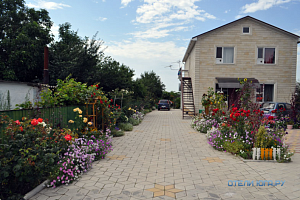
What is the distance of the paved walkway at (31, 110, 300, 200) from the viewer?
4.02 metres

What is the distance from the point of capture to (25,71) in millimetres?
18156

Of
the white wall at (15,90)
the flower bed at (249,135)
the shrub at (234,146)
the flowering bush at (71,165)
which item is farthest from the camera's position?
the white wall at (15,90)

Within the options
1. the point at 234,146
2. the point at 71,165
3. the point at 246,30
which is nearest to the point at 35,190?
the point at 71,165

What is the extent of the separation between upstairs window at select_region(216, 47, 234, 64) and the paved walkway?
12707 millimetres

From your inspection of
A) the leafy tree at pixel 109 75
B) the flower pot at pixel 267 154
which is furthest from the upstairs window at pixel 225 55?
the flower pot at pixel 267 154

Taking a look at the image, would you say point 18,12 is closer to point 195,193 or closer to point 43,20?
point 43,20

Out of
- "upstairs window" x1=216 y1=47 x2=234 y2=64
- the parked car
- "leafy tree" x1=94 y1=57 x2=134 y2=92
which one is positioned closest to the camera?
the parked car

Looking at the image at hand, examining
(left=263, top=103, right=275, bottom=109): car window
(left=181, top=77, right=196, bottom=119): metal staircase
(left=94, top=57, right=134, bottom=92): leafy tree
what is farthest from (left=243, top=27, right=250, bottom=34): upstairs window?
(left=94, top=57, right=134, bottom=92): leafy tree

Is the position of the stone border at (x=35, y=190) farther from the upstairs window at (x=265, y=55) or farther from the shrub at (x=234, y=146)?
the upstairs window at (x=265, y=55)

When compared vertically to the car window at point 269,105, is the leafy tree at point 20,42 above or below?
above

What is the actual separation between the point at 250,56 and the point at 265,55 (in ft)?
4.15

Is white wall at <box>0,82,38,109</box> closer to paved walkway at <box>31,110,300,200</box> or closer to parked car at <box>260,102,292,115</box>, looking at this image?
paved walkway at <box>31,110,300,200</box>

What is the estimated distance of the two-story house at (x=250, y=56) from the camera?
60.0ft

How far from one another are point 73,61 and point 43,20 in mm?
10455
